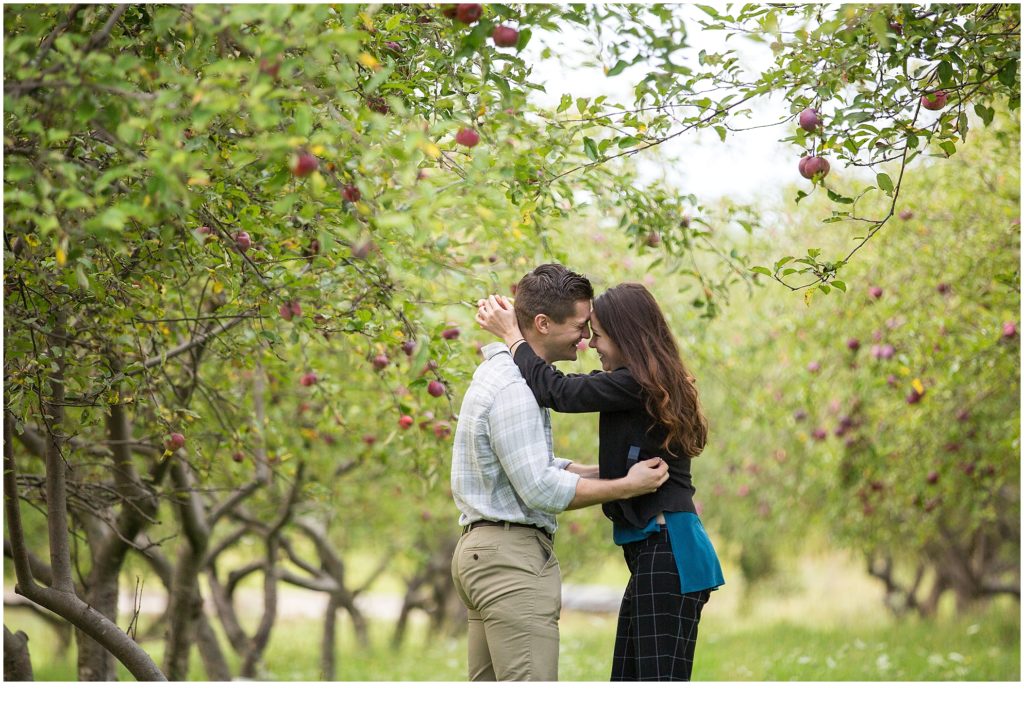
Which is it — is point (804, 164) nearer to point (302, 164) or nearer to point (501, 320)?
point (501, 320)

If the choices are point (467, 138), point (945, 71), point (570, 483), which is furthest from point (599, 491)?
point (945, 71)

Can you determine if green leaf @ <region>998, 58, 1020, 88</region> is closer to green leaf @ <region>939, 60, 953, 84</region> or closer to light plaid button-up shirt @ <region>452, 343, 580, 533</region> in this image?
green leaf @ <region>939, 60, 953, 84</region>

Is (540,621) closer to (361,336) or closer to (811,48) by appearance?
(361,336)

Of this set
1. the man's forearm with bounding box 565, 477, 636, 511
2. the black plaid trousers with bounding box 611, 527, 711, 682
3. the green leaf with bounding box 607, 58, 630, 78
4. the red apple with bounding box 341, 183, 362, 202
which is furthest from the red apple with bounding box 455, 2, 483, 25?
the black plaid trousers with bounding box 611, 527, 711, 682

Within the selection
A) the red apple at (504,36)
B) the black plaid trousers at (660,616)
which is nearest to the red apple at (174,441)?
the black plaid trousers at (660,616)

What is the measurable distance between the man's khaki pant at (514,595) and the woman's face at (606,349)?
1.72 feet

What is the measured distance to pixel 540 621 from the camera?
8.83ft

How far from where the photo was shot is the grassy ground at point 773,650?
7590 mm

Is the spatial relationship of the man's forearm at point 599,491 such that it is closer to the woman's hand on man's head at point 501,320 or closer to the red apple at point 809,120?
the woman's hand on man's head at point 501,320

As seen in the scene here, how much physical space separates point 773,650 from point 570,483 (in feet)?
25.4

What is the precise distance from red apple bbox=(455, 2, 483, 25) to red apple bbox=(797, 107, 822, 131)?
41.1 inches

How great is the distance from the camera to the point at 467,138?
2664 millimetres
